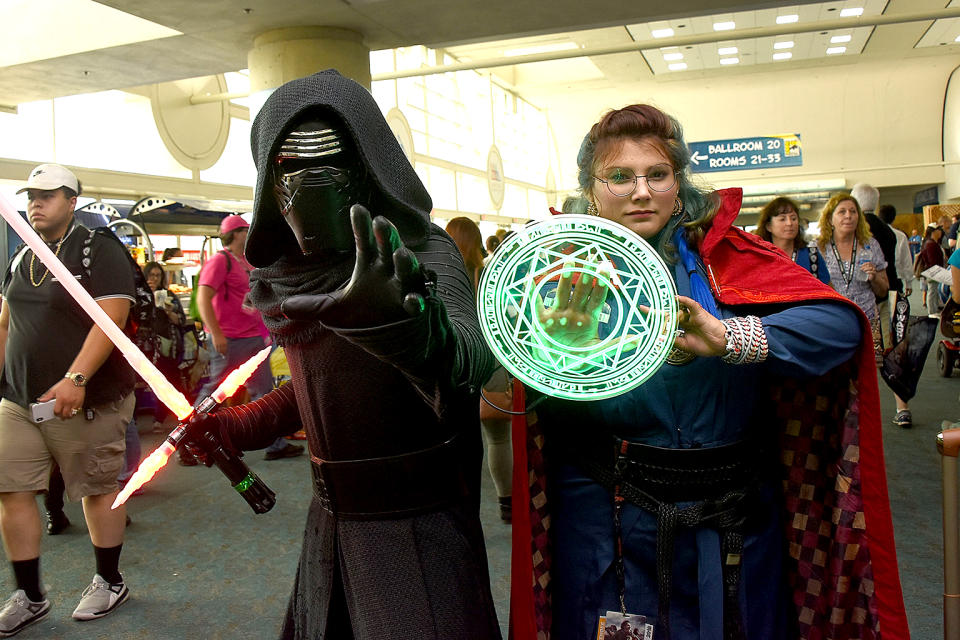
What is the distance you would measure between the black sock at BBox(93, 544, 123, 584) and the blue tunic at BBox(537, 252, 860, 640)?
2.14 m

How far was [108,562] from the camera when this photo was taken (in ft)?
9.69

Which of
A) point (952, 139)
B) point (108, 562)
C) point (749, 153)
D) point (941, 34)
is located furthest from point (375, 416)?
point (952, 139)

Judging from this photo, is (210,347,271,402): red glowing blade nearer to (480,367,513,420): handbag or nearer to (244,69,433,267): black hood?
(244,69,433,267): black hood

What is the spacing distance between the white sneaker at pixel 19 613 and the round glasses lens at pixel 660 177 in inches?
111

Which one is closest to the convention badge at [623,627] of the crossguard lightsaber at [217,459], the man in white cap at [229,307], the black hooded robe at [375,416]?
the black hooded robe at [375,416]

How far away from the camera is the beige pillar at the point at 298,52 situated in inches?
247

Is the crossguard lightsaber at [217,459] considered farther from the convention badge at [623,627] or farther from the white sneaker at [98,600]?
the white sneaker at [98,600]

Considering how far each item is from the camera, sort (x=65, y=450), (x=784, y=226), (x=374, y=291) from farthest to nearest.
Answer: (x=784, y=226) < (x=65, y=450) < (x=374, y=291)

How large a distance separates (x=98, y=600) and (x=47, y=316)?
112 cm

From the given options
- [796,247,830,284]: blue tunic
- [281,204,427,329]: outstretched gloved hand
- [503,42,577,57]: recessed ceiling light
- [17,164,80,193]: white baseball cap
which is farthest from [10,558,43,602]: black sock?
[503,42,577,57]: recessed ceiling light

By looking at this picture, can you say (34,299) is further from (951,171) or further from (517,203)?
(951,171)

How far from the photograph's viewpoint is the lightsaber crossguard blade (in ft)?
4.52

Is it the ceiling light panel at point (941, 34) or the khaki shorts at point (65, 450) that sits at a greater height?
the ceiling light panel at point (941, 34)

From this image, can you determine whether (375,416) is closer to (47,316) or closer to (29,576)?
(47,316)
